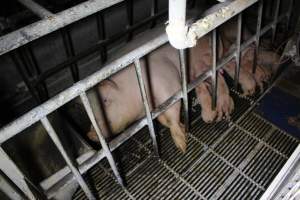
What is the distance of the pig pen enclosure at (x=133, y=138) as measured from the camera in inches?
57.6

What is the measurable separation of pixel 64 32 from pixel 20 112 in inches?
34.8

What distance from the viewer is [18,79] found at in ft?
9.95

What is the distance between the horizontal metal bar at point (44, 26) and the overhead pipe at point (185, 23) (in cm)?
50

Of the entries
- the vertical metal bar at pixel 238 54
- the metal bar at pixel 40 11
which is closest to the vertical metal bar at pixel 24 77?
the metal bar at pixel 40 11

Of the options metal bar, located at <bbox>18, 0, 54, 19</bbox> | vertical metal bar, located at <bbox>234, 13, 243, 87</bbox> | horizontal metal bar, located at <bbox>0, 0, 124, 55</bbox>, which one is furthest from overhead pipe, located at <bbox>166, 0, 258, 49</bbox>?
vertical metal bar, located at <bbox>234, 13, 243, 87</bbox>

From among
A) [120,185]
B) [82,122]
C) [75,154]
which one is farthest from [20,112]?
[120,185]

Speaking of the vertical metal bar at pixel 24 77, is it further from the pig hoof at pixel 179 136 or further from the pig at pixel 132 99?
the pig hoof at pixel 179 136

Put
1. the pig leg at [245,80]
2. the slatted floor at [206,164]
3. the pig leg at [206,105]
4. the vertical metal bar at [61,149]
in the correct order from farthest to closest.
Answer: the pig leg at [245,80], the pig leg at [206,105], the slatted floor at [206,164], the vertical metal bar at [61,149]

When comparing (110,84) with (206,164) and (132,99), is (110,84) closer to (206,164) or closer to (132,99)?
(132,99)

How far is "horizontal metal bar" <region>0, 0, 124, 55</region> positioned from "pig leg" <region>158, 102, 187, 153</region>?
992 mm

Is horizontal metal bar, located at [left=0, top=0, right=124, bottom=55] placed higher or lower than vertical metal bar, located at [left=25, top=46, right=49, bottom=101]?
higher

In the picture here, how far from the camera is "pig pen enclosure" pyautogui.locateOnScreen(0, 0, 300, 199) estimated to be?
1462 mm

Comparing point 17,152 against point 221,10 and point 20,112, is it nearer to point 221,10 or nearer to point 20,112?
point 20,112

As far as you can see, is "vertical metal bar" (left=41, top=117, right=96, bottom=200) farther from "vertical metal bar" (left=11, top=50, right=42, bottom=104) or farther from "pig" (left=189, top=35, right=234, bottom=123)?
"pig" (left=189, top=35, right=234, bottom=123)
